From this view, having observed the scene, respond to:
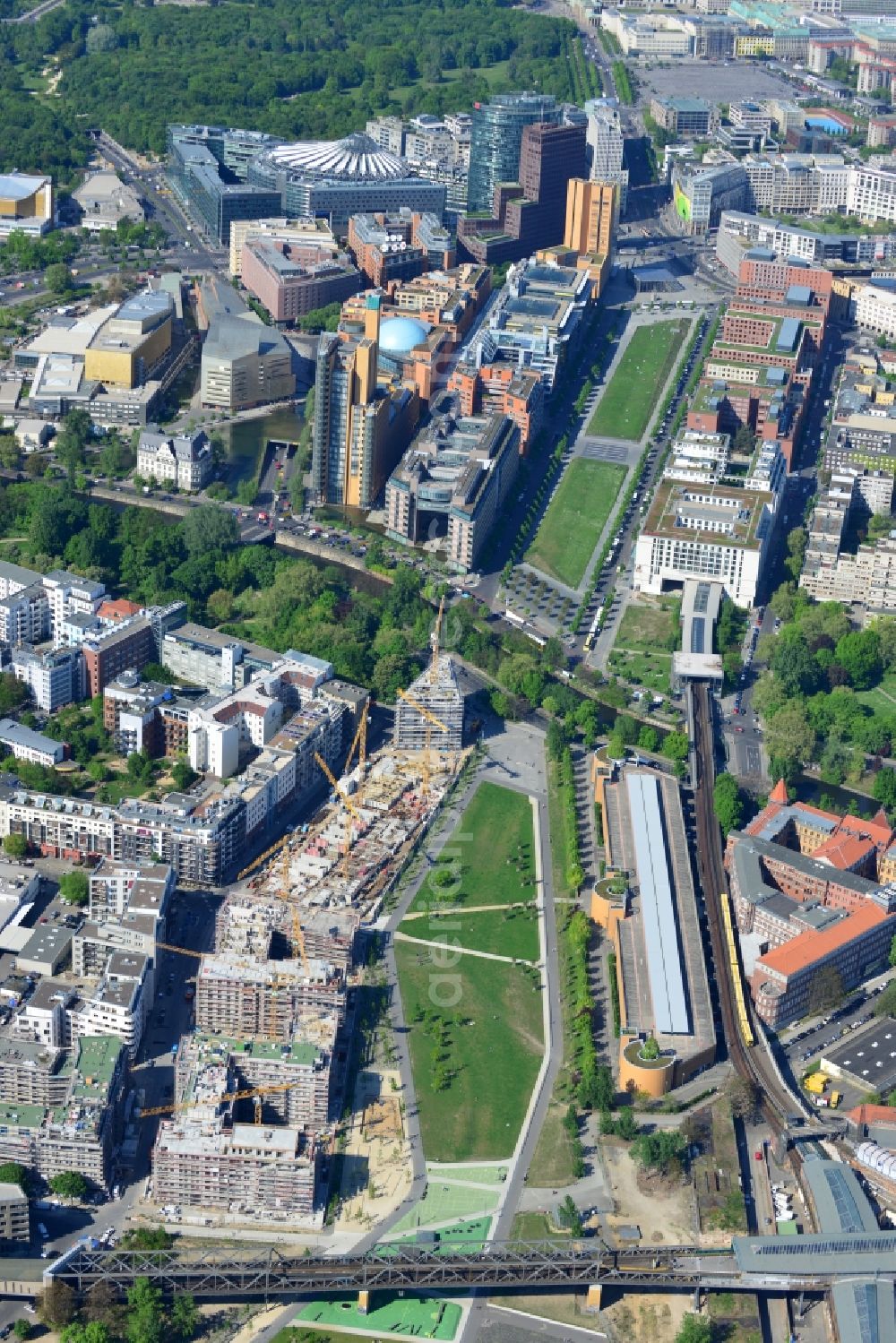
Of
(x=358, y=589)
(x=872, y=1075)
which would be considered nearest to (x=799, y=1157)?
(x=872, y=1075)

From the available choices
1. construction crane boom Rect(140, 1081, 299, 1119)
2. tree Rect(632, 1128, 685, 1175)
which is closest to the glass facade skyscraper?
construction crane boom Rect(140, 1081, 299, 1119)

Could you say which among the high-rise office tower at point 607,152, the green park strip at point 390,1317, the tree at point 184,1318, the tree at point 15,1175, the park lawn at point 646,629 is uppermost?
the high-rise office tower at point 607,152

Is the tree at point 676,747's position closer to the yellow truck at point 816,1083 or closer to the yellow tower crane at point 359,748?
the yellow tower crane at point 359,748

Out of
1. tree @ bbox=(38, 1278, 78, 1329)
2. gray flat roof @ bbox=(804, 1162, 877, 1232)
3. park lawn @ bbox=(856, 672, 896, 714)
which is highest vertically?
park lawn @ bbox=(856, 672, 896, 714)

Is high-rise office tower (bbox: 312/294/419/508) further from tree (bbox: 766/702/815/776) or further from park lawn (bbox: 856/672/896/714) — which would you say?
tree (bbox: 766/702/815/776)

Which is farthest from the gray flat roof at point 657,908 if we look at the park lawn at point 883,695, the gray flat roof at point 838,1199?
the park lawn at point 883,695

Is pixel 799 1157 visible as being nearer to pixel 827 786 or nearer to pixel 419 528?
pixel 827 786
